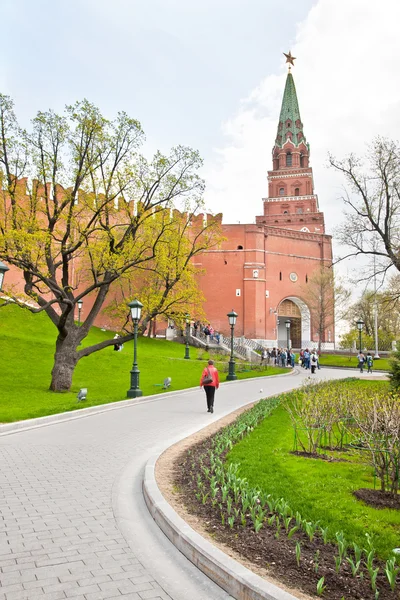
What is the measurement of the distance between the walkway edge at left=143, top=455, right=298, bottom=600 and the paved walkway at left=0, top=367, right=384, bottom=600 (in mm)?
73

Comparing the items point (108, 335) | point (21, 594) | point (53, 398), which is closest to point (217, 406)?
point (53, 398)

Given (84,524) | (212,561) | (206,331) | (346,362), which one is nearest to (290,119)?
(206,331)

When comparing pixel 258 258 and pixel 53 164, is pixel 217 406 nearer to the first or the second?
pixel 53 164

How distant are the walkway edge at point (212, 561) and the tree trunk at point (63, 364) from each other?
473 inches

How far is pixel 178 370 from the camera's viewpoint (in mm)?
25172

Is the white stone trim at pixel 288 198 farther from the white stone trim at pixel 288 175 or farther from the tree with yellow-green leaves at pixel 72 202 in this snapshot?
the tree with yellow-green leaves at pixel 72 202

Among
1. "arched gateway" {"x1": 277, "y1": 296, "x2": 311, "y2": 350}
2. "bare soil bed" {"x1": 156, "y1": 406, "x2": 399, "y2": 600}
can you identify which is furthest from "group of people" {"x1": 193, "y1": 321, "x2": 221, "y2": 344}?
"bare soil bed" {"x1": 156, "y1": 406, "x2": 399, "y2": 600}

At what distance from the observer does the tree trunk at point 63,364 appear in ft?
54.2

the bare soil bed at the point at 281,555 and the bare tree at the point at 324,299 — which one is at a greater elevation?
the bare tree at the point at 324,299

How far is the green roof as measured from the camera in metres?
63.5

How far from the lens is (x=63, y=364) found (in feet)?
54.4

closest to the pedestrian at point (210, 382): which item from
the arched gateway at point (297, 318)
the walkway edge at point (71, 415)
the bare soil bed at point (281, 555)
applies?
the walkway edge at point (71, 415)

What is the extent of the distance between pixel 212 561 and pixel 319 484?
8.54ft

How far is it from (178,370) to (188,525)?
2080 centimetres
